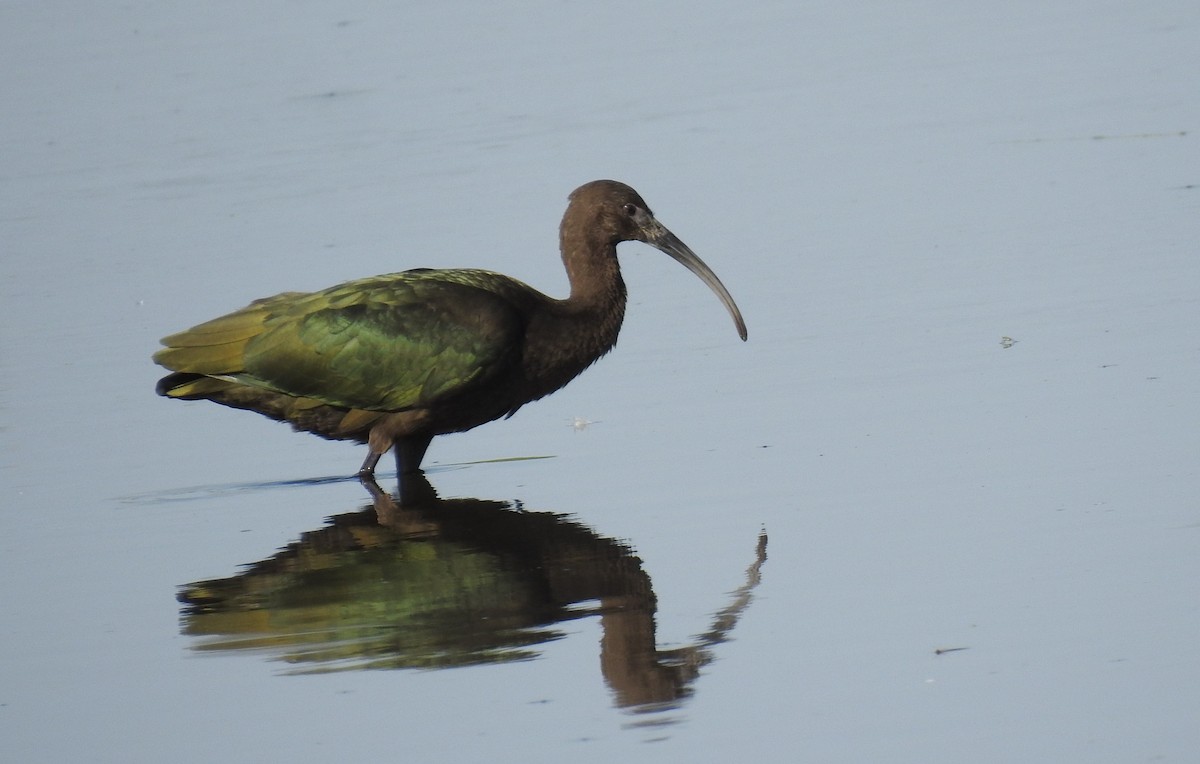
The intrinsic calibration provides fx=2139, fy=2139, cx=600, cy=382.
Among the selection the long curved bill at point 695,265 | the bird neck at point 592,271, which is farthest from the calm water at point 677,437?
the bird neck at point 592,271

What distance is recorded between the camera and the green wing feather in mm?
9477

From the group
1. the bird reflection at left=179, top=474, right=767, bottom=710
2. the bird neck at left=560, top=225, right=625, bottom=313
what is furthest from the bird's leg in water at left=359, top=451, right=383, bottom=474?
the bird neck at left=560, top=225, right=625, bottom=313

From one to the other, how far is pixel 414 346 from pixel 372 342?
0.22m

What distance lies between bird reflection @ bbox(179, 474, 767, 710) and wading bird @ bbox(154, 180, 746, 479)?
75 cm

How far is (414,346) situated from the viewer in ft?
31.4

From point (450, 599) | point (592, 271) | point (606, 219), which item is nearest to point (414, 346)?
point (592, 271)

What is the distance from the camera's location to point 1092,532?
743 centimetres

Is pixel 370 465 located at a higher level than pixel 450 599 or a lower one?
higher

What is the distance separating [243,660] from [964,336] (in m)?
4.63

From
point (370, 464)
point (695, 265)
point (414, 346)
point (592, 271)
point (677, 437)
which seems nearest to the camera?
point (677, 437)

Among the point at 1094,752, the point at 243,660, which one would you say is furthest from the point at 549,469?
the point at 1094,752

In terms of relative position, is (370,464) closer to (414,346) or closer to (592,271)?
(414,346)

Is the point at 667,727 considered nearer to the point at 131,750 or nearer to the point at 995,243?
the point at 131,750

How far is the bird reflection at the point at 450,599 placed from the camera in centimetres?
684
